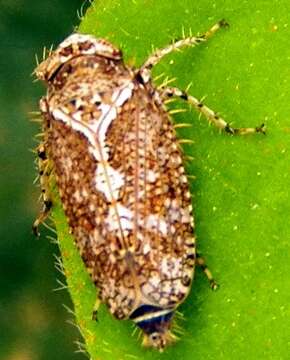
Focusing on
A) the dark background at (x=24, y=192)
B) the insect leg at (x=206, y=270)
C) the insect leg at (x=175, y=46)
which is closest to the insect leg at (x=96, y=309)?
the insect leg at (x=206, y=270)

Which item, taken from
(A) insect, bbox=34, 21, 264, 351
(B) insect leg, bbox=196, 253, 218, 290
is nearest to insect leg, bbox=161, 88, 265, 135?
(A) insect, bbox=34, 21, 264, 351

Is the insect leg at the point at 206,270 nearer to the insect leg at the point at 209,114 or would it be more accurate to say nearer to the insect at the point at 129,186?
the insect at the point at 129,186

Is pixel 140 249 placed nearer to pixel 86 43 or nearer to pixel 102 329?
pixel 102 329

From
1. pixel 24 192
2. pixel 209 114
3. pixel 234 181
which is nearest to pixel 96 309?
pixel 234 181

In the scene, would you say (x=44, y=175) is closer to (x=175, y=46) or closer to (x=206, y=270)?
(x=175, y=46)

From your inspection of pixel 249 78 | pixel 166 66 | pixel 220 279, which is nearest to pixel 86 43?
pixel 166 66
